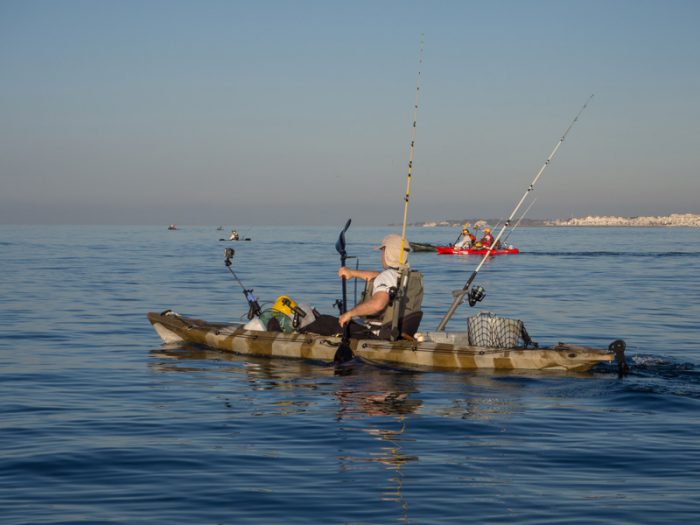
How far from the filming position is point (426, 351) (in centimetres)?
1368

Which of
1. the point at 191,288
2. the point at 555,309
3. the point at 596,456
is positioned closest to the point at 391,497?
the point at 596,456

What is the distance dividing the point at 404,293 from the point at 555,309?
42.6ft

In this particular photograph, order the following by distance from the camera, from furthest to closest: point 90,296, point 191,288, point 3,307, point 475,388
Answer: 1. point 191,288
2. point 90,296
3. point 3,307
4. point 475,388

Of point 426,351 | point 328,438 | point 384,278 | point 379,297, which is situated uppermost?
point 384,278

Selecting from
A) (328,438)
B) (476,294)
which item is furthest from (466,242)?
(328,438)

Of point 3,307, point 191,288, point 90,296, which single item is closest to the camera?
point 3,307

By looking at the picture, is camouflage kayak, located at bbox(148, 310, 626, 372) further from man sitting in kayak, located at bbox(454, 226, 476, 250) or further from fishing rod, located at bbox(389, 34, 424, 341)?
man sitting in kayak, located at bbox(454, 226, 476, 250)

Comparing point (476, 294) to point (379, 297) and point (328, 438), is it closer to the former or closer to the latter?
point (379, 297)

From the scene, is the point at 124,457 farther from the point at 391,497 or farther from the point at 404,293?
the point at 404,293

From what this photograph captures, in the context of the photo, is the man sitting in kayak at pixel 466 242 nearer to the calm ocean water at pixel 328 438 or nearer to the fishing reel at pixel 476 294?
the calm ocean water at pixel 328 438

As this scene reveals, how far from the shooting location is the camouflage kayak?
13109 millimetres

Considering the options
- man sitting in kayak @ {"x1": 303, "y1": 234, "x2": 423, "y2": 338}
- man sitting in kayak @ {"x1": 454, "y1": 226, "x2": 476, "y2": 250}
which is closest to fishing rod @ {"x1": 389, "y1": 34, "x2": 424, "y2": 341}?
man sitting in kayak @ {"x1": 303, "y1": 234, "x2": 423, "y2": 338}

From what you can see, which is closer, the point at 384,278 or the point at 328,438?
the point at 328,438

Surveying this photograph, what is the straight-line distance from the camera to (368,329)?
14.3m
